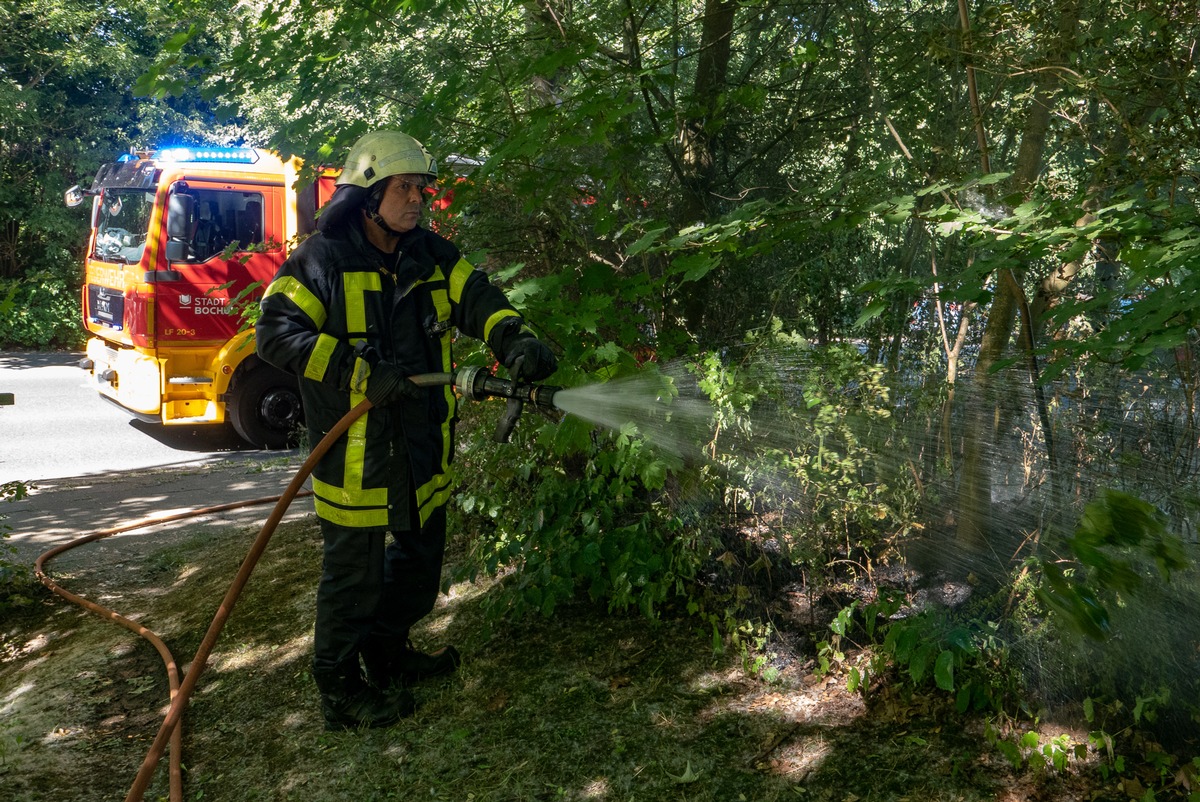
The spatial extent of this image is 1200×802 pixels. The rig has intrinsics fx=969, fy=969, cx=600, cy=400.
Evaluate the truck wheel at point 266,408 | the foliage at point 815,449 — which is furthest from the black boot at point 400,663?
the truck wheel at point 266,408

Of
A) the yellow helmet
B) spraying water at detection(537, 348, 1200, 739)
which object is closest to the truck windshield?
the yellow helmet

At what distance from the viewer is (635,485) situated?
13.2ft

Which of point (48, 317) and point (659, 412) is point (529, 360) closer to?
point (659, 412)

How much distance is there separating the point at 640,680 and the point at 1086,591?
1.64 m

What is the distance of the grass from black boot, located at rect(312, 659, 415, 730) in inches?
1.8

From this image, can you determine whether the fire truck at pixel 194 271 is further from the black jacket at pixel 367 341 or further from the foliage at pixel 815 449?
the foliage at pixel 815 449

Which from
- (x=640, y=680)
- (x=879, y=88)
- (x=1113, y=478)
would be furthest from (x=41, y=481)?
(x=1113, y=478)

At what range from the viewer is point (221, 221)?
8.66 meters

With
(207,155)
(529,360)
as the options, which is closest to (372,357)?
(529,360)

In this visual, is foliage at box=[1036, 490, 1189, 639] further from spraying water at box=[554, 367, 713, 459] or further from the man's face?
the man's face

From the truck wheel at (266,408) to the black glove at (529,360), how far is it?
6.13 m

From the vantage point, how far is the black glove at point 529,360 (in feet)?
10.3

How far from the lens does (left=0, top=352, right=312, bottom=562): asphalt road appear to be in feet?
20.6

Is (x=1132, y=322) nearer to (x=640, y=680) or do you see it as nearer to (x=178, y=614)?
(x=640, y=680)
